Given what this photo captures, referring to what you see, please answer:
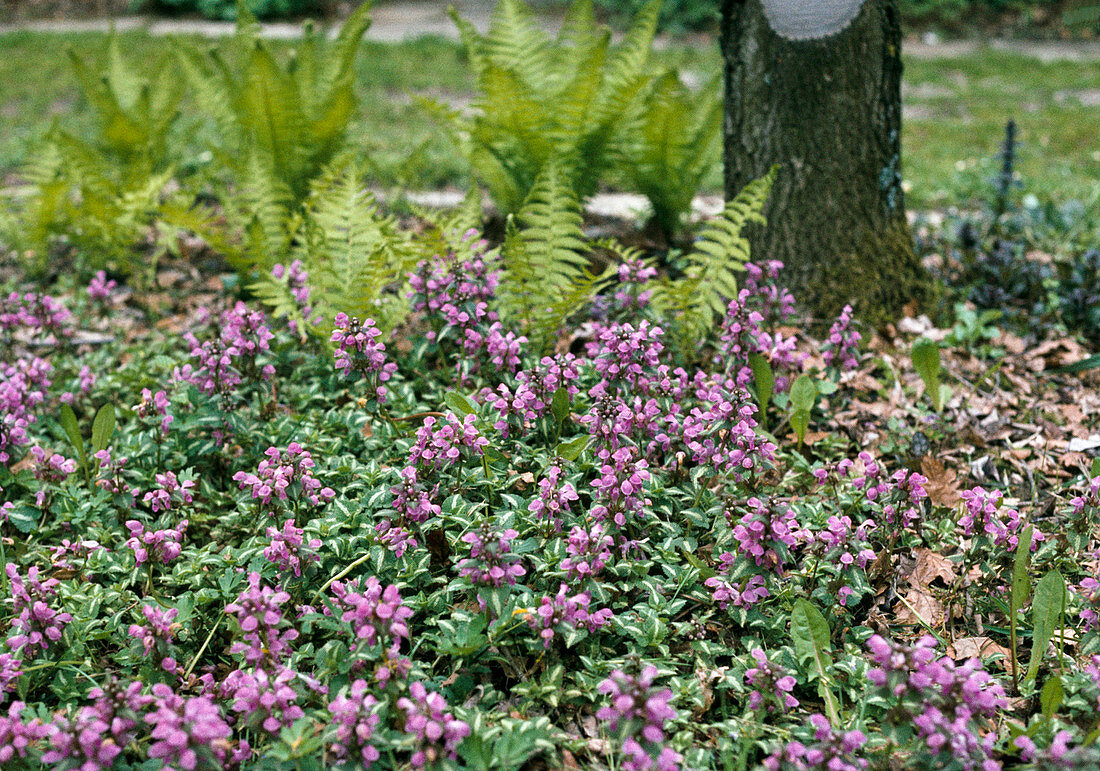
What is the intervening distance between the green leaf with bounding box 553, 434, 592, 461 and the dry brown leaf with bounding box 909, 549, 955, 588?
1.04 metres

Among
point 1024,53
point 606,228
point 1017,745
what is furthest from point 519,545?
point 1024,53

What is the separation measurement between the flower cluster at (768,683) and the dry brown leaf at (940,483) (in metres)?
1.07

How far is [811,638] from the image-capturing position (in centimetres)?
213

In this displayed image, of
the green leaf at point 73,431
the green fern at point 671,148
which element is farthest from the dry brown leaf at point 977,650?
the green leaf at point 73,431

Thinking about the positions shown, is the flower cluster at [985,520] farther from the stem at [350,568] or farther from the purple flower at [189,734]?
the purple flower at [189,734]

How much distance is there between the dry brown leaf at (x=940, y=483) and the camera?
9.14ft

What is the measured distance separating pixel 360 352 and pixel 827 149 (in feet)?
6.99

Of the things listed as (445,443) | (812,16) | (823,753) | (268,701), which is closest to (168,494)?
(445,443)

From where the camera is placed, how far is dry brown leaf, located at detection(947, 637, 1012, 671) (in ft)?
7.29

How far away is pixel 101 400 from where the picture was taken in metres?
3.42

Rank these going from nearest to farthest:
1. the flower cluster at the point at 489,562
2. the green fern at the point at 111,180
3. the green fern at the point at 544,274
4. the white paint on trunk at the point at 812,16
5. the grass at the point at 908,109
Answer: the flower cluster at the point at 489,562, the green fern at the point at 544,274, the white paint on trunk at the point at 812,16, the green fern at the point at 111,180, the grass at the point at 908,109

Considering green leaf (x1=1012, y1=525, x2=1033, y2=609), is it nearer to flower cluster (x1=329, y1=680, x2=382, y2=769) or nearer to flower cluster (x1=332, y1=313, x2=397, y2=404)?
flower cluster (x1=329, y1=680, x2=382, y2=769)

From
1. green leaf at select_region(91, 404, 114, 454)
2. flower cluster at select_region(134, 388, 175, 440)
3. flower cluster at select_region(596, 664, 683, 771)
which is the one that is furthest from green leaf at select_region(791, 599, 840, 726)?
green leaf at select_region(91, 404, 114, 454)

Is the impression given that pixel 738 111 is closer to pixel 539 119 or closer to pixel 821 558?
pixel 539 119
